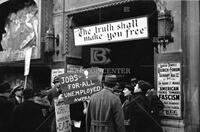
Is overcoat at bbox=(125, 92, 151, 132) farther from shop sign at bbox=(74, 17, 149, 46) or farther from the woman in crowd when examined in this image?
shop sign at bbox=(74, 17, 149, 46)

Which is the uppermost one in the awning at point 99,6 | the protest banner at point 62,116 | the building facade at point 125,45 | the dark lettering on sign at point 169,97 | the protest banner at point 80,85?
the awning at point 99,6

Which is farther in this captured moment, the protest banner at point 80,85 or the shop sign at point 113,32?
the shop sign at point 113,32

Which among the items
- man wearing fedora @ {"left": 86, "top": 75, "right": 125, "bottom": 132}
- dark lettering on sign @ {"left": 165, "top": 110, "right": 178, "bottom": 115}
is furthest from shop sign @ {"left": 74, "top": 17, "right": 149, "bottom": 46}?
man wearing fedora @ {"left": 86, "top": 75, "right": 125, "bottom": 132}

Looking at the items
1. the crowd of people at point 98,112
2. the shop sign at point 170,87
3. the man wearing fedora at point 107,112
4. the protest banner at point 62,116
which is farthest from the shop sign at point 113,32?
the man wearing fedora at point 107,112

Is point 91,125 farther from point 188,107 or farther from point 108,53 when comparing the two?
point 108,53

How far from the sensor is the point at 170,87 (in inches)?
307

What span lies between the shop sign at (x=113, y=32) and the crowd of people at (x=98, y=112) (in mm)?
1647

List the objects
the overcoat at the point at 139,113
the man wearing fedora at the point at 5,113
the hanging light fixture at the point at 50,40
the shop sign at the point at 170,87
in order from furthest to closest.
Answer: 1. the hanging light fixture at the point at 50,40
2. the shop sign at the point at 170,87
3. the man wearing fedora at the point at 5,113
4. the overcoat at the point at 139,113

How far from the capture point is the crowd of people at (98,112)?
5902mm

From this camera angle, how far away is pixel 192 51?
755 centimetres

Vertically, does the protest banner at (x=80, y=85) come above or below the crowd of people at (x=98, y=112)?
above

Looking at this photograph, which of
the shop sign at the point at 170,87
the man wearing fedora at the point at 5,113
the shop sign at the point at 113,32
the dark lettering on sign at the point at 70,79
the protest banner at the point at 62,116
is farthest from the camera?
the shop sign at the point at 113,32

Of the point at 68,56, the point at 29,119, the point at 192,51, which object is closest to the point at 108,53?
the point at 68,56

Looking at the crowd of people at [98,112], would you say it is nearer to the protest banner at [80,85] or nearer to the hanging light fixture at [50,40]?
the protest banner at [80,85]
